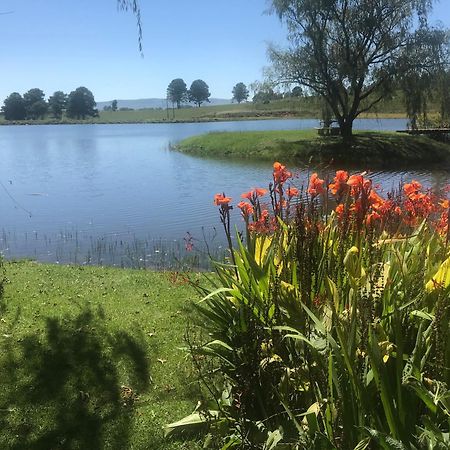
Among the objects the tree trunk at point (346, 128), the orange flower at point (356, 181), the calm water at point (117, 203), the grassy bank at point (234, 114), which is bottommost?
the calm water at point (117, 203)

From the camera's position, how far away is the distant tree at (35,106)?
141 metres

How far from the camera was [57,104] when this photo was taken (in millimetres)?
145250

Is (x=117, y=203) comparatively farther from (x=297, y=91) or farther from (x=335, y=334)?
(x=297, y=91)

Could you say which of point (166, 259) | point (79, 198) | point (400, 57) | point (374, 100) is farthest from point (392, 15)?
point (166, 259)

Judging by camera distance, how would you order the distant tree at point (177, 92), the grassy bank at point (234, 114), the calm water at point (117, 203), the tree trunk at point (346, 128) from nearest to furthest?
the calm water at point (117, 203), the tree trunk at point (346, 128), the grassy bank at point (234, 114), the distant tree at point (177, 92)

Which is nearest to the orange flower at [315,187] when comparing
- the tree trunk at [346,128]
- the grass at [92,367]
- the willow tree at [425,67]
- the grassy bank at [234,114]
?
the grass at [92,367]

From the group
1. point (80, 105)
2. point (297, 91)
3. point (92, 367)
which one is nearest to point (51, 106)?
point (80, 105)

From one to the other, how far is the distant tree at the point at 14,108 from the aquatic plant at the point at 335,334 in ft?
491

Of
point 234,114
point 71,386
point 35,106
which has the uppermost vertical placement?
point 35,106

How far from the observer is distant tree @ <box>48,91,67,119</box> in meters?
144

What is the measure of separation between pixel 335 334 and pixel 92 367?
2386 millimetres

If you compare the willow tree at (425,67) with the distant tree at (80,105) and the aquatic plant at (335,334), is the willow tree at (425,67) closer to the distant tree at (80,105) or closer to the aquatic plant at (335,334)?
the aquatic plant at (335,334)

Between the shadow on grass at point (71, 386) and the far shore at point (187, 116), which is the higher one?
the far shore at point (187, 116)

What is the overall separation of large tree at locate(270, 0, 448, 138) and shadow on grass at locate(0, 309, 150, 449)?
27099 mm
